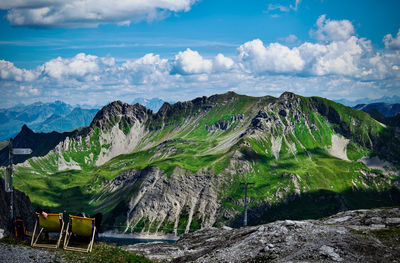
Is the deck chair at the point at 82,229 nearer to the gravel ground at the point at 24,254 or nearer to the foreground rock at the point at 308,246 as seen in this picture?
the gravel ground at the point at 24,254

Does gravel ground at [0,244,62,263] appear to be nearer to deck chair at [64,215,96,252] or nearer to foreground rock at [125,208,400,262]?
deck chair at [64,215,96,252]

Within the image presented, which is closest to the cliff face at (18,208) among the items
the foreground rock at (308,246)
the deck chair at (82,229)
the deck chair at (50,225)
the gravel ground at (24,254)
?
the deck chair at (50,225)

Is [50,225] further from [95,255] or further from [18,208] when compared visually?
[18,208]

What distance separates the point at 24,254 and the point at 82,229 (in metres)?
4.75

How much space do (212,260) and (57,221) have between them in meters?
19.2

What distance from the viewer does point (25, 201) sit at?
7653 inches

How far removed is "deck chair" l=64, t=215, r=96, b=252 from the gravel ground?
1689mm

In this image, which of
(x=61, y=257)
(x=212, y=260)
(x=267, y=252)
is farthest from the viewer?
Result: (x=212, y=260)

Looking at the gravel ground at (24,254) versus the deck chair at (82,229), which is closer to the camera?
the gravel ground at (24,254)

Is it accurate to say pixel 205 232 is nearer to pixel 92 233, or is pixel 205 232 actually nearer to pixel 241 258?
pixel 241 258

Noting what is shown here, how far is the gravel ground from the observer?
28.5 metres

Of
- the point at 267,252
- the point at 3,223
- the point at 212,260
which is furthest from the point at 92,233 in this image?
the point at 3,223

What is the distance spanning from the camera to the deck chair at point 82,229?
100 ft

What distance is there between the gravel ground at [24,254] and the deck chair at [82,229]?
5.54 feet
